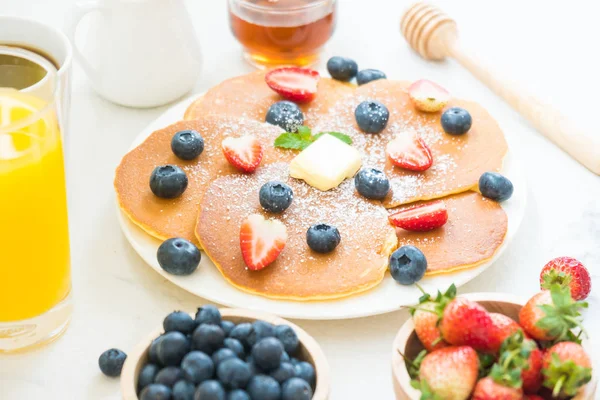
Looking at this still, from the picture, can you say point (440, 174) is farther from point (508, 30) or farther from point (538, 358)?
point (508, 30)

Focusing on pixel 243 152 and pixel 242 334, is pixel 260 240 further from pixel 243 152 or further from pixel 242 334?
pixel 242 334

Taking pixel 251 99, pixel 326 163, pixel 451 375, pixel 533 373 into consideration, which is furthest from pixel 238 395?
pixel 251 99

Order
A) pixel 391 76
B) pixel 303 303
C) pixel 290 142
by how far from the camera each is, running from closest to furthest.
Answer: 1. pixel 303 303
2. pixel 290 142
3. pixel 391 76

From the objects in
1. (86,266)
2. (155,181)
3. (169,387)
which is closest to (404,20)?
(155,181)

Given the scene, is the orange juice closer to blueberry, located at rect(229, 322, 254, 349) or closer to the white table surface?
the white table surface

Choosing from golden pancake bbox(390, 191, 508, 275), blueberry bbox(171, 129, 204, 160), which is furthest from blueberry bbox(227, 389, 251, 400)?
blueberry bbox(171, 129, 204, 160)

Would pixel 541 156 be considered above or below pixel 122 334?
above
